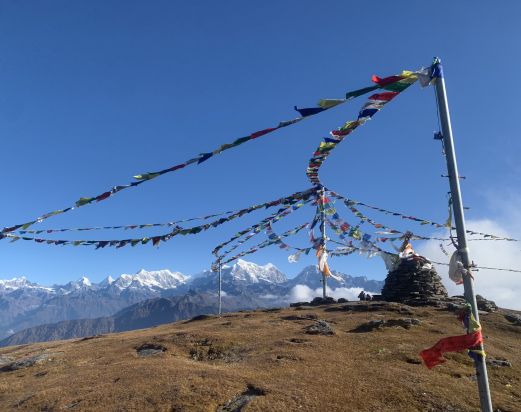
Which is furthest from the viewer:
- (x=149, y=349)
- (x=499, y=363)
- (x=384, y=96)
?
(x=149, y=349)

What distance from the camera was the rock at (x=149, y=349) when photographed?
1103 inches

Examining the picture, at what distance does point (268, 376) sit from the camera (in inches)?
795

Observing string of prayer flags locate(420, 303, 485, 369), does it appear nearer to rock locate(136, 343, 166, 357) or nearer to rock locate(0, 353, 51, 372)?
rock locate(136, 343, 166, 357)

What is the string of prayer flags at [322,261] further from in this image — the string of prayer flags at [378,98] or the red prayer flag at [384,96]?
the red prayer flag at [384,96]

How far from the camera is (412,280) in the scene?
50.7 m

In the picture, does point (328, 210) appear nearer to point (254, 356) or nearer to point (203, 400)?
point (254, 356)

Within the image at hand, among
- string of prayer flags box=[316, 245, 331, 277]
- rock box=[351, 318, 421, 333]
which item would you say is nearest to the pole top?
string of prayer flags box=[316, 245, 331, 277]

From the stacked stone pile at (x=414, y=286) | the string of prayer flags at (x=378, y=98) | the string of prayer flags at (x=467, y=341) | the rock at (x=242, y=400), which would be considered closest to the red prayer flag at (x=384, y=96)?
the string of prayer flags at (x=378, y=98)

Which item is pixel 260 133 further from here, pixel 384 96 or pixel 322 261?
pixel 322 261

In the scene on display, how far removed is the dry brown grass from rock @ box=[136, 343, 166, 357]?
35 centimetres

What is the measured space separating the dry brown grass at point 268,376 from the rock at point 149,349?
35 centimetres

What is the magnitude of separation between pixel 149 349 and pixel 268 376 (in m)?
11.8

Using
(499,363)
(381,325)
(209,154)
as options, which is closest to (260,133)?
(209,154)

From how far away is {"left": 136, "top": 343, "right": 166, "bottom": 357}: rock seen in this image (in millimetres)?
28016
